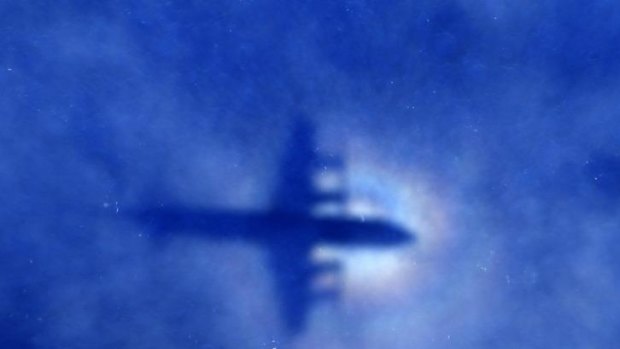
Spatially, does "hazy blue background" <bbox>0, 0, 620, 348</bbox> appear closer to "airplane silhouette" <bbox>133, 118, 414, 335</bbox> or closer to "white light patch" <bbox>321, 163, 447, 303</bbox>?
"white light patch" <bbox>321, 163, 447, 303</bbox>

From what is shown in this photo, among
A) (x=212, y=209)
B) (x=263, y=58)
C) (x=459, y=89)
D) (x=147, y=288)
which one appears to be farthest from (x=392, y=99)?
(x=147, y=288)

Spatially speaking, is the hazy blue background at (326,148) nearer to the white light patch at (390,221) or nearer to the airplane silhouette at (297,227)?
the white light patch at (390,221)

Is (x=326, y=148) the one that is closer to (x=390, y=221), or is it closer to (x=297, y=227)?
(x=297, y=227)

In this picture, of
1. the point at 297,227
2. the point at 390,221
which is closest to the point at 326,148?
the point at 297,227

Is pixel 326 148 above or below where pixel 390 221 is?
above

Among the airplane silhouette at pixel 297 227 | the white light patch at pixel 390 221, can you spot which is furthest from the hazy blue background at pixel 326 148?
the airplane silhouette at pixel 297 227
